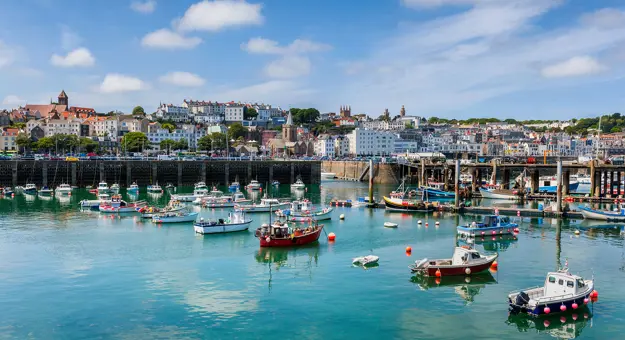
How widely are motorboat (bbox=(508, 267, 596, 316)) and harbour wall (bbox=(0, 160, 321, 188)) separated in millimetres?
81194

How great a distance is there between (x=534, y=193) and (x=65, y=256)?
224ft

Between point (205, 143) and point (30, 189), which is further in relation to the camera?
point (205, 143)

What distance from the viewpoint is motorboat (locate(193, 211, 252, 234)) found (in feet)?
155

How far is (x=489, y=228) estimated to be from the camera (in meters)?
46.4

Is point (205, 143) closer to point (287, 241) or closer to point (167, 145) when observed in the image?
point (167, 145)

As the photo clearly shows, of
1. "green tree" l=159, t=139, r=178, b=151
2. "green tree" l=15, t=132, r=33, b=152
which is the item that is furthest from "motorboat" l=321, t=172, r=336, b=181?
"green tree" l=15, t=132, r=33, b=152

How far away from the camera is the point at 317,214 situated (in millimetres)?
56469

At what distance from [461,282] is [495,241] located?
14.3 m

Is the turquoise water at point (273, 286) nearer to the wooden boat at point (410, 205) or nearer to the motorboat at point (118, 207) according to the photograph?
the motorboat at point (118, 207)

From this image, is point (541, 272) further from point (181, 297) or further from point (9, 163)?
point (9, 163)

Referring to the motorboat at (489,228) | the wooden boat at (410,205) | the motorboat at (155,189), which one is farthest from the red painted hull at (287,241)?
the motorboat at (155,189)

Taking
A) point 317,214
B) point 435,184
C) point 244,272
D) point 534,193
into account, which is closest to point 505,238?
point 317,214

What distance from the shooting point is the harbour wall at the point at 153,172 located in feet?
307

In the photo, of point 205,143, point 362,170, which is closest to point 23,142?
point 205,143
